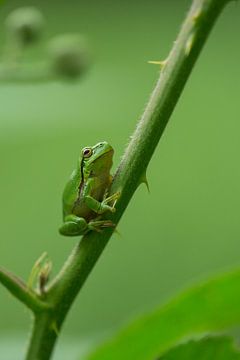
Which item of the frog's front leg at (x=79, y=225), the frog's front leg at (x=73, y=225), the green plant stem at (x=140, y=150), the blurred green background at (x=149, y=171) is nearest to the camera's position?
the green plant stem at (x=140, y=150)

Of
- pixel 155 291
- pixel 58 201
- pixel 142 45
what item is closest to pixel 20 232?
pixel 58 201

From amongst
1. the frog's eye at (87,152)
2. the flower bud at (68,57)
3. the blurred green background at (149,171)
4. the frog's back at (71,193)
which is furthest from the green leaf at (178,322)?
the blurred green background at (149,171)

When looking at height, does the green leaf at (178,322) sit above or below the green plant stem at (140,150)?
below

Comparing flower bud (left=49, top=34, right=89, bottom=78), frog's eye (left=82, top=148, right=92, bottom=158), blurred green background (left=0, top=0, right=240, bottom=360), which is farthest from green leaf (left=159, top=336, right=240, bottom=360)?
blurred green background (left=0, top=0, right=240, bottom=360)

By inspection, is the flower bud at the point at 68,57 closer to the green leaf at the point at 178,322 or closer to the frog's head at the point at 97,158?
the frog's head at the point at 97,158

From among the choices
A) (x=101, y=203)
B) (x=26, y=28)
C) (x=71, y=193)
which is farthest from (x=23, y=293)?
(x=26, y=28)

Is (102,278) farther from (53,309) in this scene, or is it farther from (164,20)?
(53,309)
